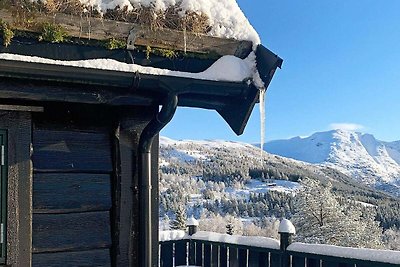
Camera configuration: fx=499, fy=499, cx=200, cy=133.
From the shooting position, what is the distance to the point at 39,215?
2.93 m

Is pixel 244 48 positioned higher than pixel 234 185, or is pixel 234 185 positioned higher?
pixel 244 48

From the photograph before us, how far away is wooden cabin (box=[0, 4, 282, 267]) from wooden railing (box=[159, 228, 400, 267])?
5.30 ft

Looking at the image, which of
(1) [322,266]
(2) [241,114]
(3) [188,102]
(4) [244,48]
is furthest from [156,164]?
(1) [322,266]

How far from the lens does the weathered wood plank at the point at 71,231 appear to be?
9.60 ft

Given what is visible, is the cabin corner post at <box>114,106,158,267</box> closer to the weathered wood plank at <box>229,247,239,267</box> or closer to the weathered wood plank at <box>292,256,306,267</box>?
the weathered wood plank at <box>292,256,306,267</box>

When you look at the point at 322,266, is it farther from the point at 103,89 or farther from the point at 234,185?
the point at 234,185

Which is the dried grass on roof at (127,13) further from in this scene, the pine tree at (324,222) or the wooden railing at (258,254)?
the pine tree at (324,222)

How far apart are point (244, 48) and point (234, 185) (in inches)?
4769

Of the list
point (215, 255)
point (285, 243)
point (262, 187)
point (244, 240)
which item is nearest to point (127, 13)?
point (285, 243)

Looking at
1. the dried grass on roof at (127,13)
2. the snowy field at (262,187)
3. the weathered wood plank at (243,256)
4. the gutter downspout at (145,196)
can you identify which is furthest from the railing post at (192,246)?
the snowy field at (262,187)

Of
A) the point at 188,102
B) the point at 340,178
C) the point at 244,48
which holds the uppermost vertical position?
the point at 244,48

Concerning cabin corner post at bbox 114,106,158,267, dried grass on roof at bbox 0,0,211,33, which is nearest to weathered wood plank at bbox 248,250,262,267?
cabin corner post at bbox 114,106,158,267

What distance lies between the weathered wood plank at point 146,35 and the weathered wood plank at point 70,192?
2.80 ft

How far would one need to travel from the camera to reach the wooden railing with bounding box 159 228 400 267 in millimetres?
3953
